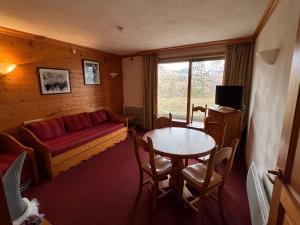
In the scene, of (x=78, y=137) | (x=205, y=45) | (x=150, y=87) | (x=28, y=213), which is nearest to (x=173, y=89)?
(x=150, y=87)

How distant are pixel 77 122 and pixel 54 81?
986 millimetres

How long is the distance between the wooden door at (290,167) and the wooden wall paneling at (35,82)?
358 centimetres

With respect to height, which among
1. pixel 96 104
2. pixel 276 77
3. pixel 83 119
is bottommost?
pixel 83 119

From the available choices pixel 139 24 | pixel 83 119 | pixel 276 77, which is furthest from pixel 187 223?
pixel 83 119

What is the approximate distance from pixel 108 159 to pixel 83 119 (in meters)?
1.22

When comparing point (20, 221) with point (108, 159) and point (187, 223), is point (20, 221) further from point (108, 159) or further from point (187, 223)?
point (108, 159)

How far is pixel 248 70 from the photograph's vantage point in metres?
3.12

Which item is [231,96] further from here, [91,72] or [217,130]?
[91,72]

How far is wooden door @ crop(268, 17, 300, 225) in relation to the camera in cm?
70

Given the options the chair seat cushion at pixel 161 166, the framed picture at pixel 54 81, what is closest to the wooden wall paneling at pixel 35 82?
the framed picture at pixel 54 81

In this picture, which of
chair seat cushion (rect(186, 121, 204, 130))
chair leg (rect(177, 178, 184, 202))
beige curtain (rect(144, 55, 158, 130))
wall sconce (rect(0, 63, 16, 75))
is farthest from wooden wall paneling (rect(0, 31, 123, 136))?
chair leg (rect(177, 178, 184, 202))

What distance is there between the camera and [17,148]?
7.64 ft

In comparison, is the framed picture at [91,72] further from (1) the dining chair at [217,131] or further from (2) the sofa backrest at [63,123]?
(1) the dining chair at [217,131]

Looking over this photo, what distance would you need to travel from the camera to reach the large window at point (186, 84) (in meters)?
3.74
